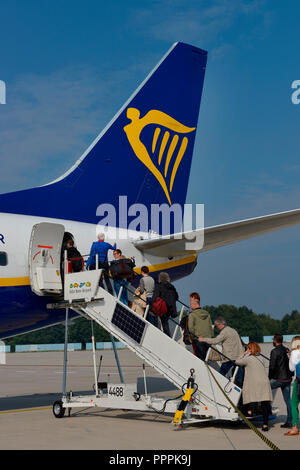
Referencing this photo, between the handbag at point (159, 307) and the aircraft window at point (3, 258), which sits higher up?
the aircraft window at point (3, 258)

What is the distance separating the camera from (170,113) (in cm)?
2084

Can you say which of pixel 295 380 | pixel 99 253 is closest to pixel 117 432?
pixel 295 380

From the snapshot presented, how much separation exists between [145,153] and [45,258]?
577 cm

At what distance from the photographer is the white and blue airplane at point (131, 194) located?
15945 mm

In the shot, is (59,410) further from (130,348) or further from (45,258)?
(45,258)

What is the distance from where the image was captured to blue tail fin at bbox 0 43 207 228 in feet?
60.8

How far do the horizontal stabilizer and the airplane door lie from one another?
2.57 m

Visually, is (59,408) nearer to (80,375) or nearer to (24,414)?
(24,414)

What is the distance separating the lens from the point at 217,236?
1617 cm

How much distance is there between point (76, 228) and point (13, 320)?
324cm

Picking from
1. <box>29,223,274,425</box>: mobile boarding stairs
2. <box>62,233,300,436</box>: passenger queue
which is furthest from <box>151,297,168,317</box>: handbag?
<box>29,223,274,425</box>: mobile boarding stairs

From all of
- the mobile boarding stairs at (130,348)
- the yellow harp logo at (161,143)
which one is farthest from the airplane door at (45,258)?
the yellow harp logo at (161,143)

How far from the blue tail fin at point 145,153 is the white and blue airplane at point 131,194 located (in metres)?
0.03

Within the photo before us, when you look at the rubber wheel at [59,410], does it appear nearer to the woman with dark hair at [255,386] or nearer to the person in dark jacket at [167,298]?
the person in dark jacket at [167,298]
